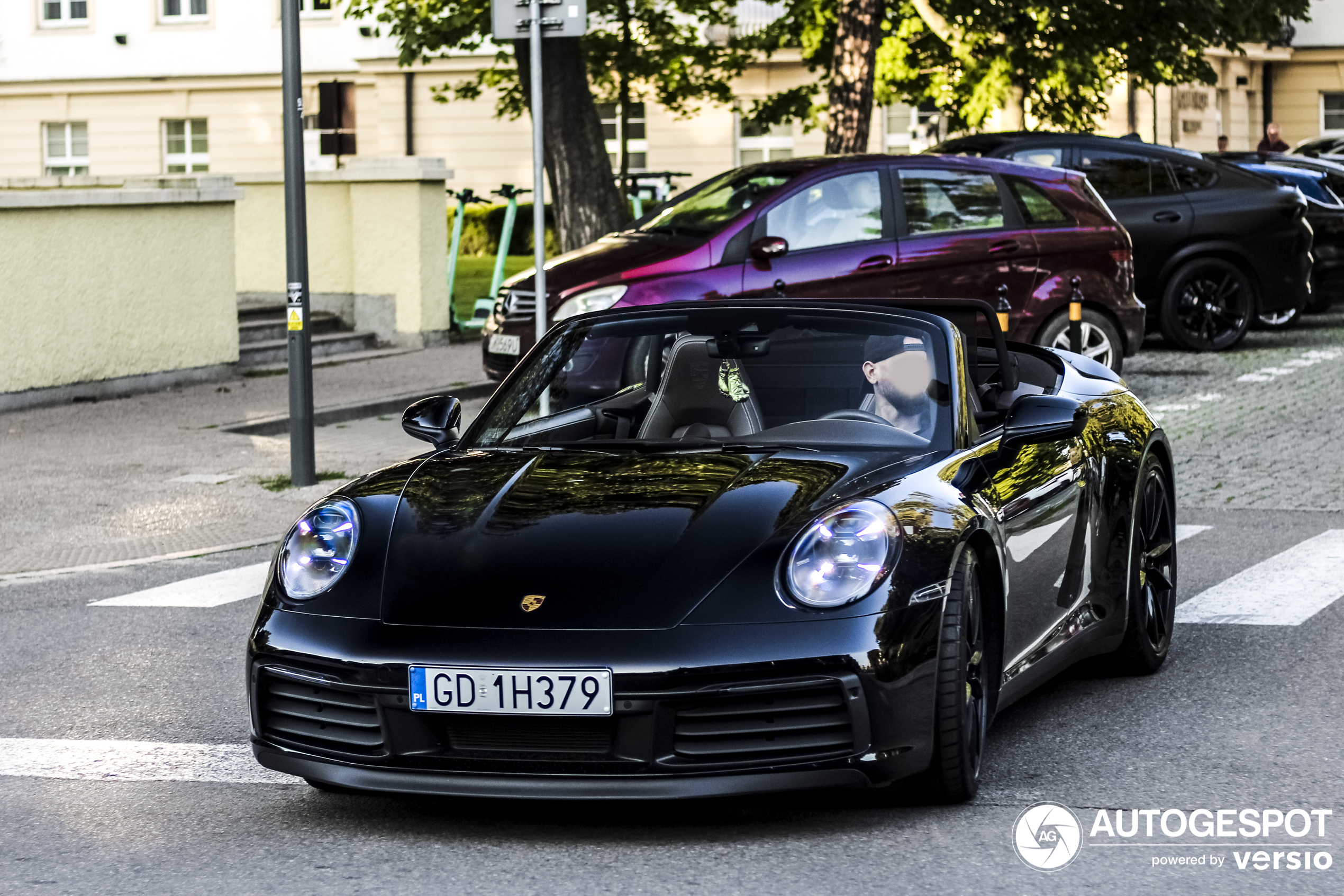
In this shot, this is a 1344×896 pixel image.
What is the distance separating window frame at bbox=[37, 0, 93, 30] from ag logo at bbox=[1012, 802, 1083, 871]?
157ft

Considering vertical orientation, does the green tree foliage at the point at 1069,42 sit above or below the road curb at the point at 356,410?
above

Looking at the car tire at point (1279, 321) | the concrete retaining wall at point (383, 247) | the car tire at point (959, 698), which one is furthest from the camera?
the car tire at point (1279, 321)

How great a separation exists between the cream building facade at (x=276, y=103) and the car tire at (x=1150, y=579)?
3853 cm

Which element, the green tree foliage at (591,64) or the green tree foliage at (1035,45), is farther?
the green tree foliage at (1035,45)

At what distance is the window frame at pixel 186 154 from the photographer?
4919 cm

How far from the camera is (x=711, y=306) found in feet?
19.5

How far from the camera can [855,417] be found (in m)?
5.55

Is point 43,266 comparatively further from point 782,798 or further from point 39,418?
point 782,798

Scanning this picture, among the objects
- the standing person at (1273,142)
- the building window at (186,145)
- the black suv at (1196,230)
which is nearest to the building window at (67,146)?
the building window at (186,145)

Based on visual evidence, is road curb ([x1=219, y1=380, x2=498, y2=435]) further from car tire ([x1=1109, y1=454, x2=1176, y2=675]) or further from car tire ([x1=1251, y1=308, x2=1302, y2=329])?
car tire ([x1=1251, y1=308, x2=1302, y2=329])

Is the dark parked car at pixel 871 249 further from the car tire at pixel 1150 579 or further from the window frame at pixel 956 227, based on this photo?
the car tire at pixel 1150 579

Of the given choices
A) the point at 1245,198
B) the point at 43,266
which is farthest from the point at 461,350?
the point at 1245,198

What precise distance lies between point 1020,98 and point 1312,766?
22.6 m

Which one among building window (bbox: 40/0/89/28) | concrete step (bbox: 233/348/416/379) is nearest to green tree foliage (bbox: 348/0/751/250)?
concrete step (bbox: 233/348/416/379)
